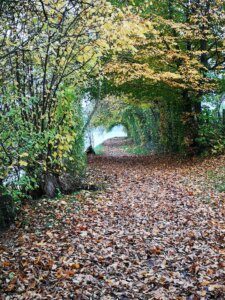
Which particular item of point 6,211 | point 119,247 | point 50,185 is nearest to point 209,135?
point 50,185

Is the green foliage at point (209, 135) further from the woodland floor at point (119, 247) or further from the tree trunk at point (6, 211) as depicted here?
the tree trunk at point (6, 211)

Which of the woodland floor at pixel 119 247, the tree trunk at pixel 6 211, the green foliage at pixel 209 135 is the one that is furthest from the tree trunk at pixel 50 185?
the green foliage at pixel 209 135

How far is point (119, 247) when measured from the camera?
230 inches

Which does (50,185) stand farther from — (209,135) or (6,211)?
(209,135)

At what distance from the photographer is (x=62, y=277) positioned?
186 inches

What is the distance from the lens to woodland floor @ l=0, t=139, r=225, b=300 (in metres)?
4.48

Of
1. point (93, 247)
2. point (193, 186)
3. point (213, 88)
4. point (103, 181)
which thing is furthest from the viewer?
point (213, 88)

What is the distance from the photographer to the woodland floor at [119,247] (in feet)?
14.7

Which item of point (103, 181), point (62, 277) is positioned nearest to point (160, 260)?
point (62, 277)

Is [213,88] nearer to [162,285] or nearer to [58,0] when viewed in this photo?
[58,0]

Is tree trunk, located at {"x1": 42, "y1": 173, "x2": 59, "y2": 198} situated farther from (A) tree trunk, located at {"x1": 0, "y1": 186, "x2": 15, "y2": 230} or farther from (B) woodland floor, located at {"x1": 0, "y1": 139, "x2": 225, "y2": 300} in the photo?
(A) tree trunk, located at {"x1": 0, "y1": 186, "x2": 15, "y2": 230}

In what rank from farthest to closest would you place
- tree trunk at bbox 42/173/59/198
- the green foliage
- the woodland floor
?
the green foliage → tree trunk at bbox 42/173/59/198 → the woodland floor

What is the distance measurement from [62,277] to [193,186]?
6.02 meters

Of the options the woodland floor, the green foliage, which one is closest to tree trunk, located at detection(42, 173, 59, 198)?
the woodland floor
